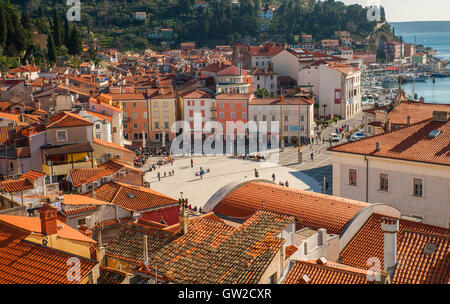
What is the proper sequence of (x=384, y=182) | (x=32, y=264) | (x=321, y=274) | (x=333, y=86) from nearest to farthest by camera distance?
(x=321, y=274), (x=32, y=264), (x=384, y=182), (x=333, y=86)

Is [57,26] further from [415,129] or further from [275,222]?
[275,222]

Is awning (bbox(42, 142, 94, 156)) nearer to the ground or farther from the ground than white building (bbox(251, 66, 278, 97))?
nearer to the ground

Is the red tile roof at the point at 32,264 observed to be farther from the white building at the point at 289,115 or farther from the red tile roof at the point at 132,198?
the white building at the point at 289,115

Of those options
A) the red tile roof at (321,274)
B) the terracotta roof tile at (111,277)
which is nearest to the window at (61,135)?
the terracotta roof tile at (111,277)

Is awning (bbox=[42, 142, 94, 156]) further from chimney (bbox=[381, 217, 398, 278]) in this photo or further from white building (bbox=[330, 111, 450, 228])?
chimney (bbox=[381, 217, 398, 278])

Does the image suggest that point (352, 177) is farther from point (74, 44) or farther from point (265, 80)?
point (74, 44)

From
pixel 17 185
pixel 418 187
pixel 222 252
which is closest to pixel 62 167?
pixel 17 185

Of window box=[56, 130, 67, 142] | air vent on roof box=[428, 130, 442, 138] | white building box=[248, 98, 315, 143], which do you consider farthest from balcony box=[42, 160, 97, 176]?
white building box=[248, 98, 315, 143]
